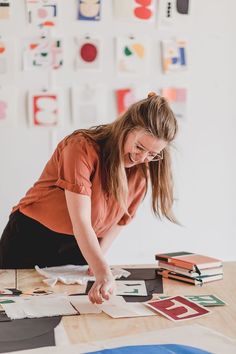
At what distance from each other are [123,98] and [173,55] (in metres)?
0.34

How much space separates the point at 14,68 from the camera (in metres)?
2.72

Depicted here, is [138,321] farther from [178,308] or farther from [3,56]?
[3,56]

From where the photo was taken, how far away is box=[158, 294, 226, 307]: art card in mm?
1396

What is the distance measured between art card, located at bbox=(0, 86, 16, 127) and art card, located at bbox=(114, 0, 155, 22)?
66 centimetres

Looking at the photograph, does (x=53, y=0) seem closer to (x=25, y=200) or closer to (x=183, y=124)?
(x=183, y=124)

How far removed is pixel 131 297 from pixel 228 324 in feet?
0.95

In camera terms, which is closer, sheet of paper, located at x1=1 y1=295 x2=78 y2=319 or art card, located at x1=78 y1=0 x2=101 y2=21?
sheet of paper, located at x1=1 y1=295 x2=78 y2=319

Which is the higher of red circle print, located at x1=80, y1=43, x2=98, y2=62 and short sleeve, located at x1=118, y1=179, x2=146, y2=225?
red circle print, located at x1=80, y1=43, x2=98, y2=62

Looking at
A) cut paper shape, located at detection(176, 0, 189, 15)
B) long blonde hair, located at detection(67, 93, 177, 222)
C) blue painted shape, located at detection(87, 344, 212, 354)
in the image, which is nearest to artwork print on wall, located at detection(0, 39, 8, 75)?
cut paper shape, located at detection(176, 0, 189, 15)

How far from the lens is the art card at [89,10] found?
2.74m

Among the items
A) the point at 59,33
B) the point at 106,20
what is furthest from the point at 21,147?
the point at 106,20

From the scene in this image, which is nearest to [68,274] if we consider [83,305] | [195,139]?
[83,305]

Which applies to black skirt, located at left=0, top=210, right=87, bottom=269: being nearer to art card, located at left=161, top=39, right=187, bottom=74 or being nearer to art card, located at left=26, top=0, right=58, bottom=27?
art card, located at left=26, top=0, right=58, bottom=27

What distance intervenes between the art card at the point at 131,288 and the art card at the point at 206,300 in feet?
0.21
